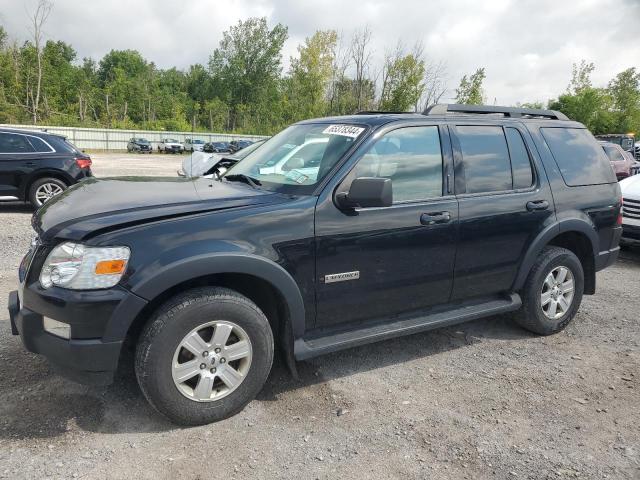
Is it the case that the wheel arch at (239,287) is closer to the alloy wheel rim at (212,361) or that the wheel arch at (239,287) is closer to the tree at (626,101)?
the alloy wheel rim at (212,361)

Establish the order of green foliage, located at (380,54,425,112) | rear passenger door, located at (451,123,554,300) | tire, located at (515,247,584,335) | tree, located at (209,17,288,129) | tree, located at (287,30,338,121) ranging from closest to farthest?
rear passenger door, located at (451,123,554,300)
tire, located at (515,247,584,335)
green foliage, located at (380,54,425,112)
tree, located at (287,30,338,121)
tree, located at (209,17,288,129)

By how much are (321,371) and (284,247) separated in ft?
3.86

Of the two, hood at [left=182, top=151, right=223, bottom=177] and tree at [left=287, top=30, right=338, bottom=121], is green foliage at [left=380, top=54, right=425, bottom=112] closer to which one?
tree at [left=287, top=30, right=338, bottom=121]

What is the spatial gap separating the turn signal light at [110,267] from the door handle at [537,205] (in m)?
3.05

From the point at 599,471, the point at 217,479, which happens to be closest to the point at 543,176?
the point at 599,471

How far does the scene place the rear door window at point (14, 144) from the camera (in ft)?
29.1

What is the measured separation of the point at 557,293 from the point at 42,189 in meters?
8.77

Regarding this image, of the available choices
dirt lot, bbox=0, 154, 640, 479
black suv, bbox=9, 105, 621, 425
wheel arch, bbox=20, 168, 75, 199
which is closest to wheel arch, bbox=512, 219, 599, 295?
black suv, bbox=9, 105, 621, 425

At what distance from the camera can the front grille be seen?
7105 millimetres

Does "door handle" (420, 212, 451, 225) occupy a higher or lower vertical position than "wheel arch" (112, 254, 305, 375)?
higher

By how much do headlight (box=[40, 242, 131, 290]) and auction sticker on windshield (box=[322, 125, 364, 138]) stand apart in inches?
65.8

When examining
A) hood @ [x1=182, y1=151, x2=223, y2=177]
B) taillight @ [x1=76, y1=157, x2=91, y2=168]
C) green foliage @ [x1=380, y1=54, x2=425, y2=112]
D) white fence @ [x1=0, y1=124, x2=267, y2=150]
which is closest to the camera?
hood @ [x1=182, y1=151, x2=223, y2=177]

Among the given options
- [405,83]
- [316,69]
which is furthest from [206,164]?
[316,69]

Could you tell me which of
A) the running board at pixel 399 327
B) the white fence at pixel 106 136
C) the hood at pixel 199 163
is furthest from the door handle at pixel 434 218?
the white fence at pixel 106 136
